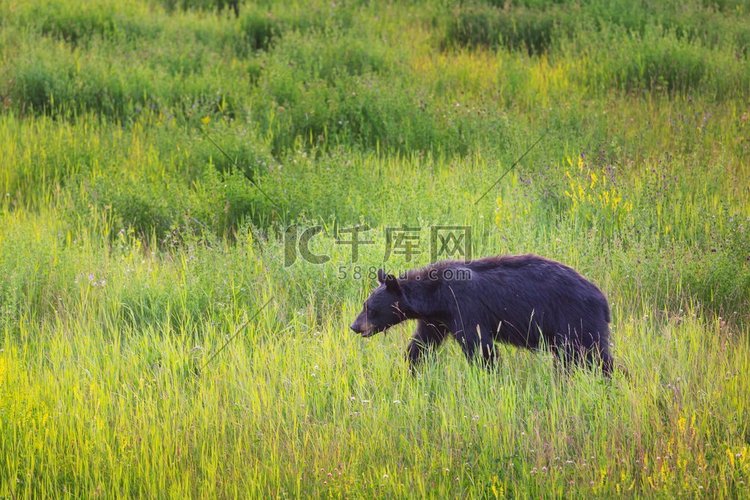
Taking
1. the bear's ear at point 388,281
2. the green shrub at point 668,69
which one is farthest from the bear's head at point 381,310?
the green shrub at point 668,69

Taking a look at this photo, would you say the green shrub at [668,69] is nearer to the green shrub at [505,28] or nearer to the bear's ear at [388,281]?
the green shrub at [505,28]

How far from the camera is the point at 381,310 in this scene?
495 cm

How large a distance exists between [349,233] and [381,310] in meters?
1.81

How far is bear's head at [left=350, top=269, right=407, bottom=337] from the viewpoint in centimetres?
488

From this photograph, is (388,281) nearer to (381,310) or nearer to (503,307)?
(381,310)

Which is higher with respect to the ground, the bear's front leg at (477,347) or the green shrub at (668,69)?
the green shrub at (668,69)

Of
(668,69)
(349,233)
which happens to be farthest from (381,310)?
(668,69)

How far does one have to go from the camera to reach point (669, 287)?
5852 millimetres

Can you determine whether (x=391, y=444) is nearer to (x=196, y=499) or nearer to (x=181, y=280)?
(x=196, y=499)

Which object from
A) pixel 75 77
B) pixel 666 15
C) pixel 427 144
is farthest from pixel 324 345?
pixel 666 15

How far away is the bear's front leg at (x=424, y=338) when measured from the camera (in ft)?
16.3

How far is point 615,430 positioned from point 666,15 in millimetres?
9892

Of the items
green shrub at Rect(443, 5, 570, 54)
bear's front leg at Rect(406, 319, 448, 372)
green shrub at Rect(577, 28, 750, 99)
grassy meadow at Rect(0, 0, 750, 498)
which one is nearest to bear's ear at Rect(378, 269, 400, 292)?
bear's front leg at Rect(406, 319, 448, 372)

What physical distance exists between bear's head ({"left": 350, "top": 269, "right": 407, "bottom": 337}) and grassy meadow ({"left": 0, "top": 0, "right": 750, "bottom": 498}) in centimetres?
19
